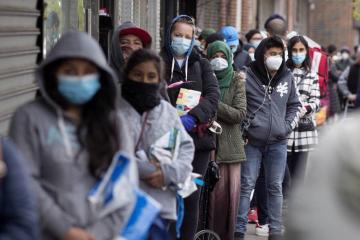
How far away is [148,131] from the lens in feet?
17.4

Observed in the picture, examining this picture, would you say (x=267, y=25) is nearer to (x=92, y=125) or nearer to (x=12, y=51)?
(x=12, y=51)

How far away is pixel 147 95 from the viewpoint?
5262 mm

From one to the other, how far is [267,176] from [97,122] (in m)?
4.50

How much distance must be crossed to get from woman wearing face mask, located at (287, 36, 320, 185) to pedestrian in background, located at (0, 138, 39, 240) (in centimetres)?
623

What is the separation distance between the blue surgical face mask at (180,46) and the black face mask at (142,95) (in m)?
1.88

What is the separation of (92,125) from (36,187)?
410 mm

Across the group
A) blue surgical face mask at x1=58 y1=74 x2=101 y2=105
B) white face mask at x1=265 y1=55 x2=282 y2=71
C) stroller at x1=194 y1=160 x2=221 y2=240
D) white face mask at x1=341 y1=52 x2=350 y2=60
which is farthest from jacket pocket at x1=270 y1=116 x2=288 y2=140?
white face mask at x1=341 y1=52 x2=350 y2=60

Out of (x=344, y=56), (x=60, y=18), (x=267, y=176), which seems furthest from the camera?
(x=344, y=56)

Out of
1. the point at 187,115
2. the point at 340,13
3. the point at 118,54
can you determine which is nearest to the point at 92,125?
the point at 118,54

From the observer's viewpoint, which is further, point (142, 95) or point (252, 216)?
point (252, 216)

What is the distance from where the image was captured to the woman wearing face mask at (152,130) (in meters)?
5.19

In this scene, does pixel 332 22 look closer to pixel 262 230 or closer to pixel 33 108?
pixel 262 230

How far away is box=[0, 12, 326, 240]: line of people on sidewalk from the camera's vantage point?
4.15 metres

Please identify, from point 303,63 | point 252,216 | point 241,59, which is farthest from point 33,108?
point 241,59
